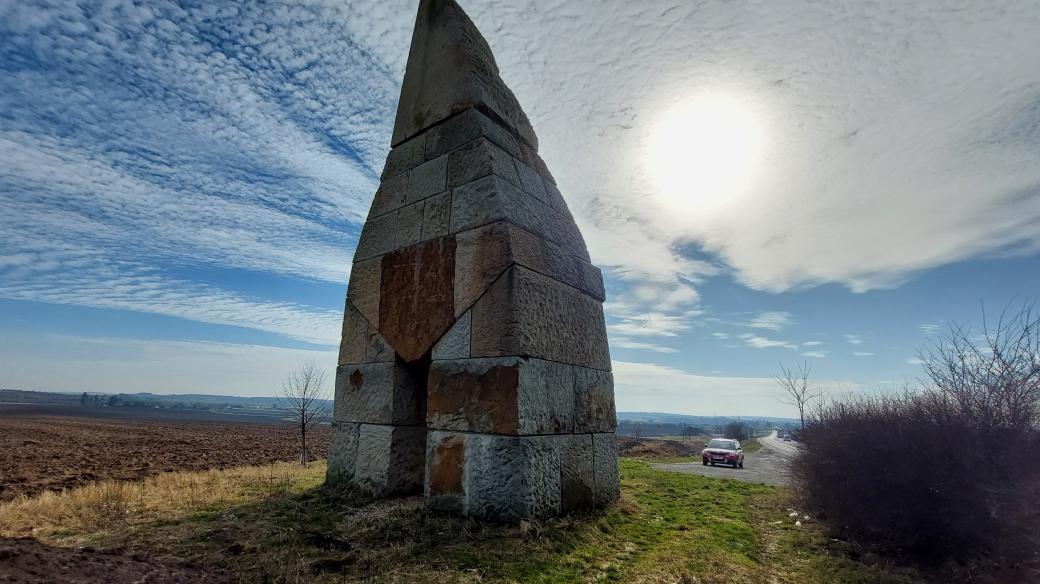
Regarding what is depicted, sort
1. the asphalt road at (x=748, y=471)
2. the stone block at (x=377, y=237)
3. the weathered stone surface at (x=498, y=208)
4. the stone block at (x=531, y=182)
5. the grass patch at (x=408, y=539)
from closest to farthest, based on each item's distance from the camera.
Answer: the grass patch at (x=408, y=539) < the weathered stone surface at (x=498, y=208) < the stone block at (x=531, y=182) < the stone block at (x=377, y=237) < the asphalt road at (x=748, y=471)

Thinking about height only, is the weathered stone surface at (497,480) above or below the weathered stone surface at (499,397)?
below

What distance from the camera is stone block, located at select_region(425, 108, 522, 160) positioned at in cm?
628

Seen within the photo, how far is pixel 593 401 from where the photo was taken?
20.1 feet

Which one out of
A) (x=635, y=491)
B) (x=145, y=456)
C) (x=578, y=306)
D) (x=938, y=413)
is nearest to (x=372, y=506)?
(x=578, y=306)

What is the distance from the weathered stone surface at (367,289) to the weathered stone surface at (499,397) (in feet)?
4.86

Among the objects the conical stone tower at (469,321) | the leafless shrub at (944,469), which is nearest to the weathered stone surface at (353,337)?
the conical stone tower at (469,321)

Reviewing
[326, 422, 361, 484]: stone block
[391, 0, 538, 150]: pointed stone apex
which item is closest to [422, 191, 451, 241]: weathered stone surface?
[391, 0, 538, 150]: pointed stone apex

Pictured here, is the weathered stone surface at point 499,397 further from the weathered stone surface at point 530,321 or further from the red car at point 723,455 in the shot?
the red car at point 723,455

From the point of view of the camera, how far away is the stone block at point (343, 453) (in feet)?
20.1

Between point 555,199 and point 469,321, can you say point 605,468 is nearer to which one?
point 469,321

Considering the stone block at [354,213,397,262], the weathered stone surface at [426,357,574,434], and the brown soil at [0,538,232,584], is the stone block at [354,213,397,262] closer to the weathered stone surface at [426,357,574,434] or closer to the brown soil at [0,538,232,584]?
the weathered stone surface at [426,357,574,434]

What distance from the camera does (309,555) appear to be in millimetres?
3736

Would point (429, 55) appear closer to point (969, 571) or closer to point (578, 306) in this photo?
point (578, 306)

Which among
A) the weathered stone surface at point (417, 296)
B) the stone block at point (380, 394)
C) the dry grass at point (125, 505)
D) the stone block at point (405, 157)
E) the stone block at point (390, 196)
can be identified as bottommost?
the dry grass at point (125, 505)
